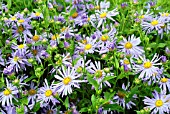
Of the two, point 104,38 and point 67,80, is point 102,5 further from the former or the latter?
point 67,80

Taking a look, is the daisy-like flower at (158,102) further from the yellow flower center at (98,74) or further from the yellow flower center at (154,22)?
the yellow flower center at (154,22)

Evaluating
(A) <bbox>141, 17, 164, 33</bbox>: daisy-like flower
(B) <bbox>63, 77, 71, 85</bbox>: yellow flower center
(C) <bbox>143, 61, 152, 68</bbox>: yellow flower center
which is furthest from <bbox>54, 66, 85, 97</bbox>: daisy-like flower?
(A) <bbox>141, 17, 164, 33</bbox>: daisy-like flower

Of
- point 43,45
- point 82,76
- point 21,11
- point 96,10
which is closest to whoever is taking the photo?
point 82,76

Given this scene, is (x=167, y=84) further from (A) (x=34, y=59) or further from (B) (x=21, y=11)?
(B) (x=21, y=11)

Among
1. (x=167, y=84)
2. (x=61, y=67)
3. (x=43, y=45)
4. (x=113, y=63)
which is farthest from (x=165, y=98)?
(x=43, y=45)

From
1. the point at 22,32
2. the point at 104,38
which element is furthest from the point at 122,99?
the point at 22,32

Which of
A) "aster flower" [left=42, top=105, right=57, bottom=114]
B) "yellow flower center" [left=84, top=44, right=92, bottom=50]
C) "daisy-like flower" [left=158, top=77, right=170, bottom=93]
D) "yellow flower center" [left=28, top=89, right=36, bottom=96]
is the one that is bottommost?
"aster flower" [left=42, top=105, right=57, bottom=114]

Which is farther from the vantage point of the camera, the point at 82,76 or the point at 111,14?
the point at 111,14

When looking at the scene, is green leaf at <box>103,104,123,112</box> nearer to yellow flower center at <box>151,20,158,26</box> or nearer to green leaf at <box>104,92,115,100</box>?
green leaf at <box>104,92,115,100</box>
